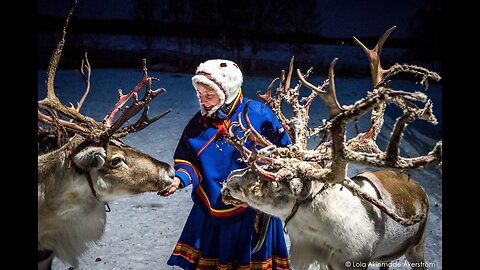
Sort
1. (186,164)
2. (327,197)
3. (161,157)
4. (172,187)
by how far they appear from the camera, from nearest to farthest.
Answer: (327,197) < (172,187) < (186,164) < (161,157)

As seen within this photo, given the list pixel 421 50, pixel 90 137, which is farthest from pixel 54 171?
pixel 421 50

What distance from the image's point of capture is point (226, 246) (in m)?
1.79

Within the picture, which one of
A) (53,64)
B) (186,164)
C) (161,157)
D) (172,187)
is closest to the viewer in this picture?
(53,64)

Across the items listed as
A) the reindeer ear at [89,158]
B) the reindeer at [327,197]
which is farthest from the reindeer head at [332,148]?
the reindeer ear at [89,158]

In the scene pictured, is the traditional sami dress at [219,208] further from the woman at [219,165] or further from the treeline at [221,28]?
the treeline at [221,28]

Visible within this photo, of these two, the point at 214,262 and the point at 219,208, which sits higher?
the point at 219,208

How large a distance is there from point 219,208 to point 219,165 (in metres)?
0.18

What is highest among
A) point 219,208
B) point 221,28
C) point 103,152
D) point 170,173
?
point 221,28

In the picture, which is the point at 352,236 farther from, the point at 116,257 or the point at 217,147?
the point at 116,257

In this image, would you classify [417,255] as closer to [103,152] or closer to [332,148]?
[332,148]

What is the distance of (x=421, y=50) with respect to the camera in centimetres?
427

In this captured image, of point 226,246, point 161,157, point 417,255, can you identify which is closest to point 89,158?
point 226,246

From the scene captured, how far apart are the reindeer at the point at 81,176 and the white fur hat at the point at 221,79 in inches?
9.5
